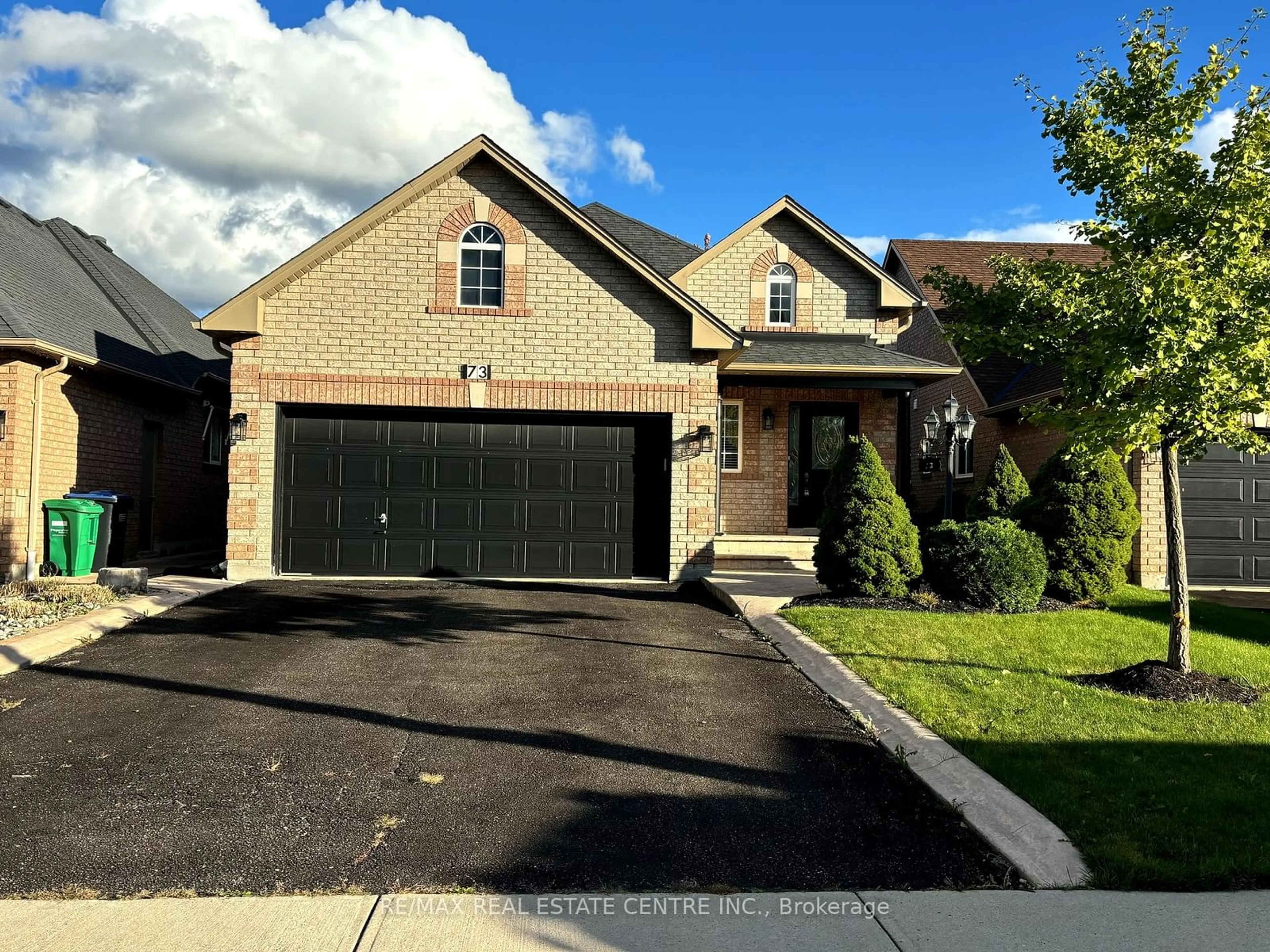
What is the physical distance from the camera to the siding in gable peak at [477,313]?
13133mm

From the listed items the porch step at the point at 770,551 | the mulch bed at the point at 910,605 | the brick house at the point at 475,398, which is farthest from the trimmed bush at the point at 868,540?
the porch step at the point at 770,551

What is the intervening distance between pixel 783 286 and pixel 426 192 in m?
7.81

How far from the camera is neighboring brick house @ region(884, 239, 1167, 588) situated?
43.6ft

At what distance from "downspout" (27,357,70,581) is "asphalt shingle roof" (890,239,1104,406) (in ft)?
48.2

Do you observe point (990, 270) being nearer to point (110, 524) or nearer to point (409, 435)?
point (409, 435)

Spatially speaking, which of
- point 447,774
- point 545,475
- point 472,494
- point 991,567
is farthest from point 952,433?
point 447,774

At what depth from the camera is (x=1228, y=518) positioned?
1373cm

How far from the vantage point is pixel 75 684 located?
7410 millimetres

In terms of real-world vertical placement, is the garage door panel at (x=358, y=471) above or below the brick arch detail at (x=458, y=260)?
below

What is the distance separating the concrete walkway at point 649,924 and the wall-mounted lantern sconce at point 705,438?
9468 mm

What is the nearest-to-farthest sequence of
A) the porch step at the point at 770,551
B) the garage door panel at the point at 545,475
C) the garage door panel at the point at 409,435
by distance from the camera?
the garage door panel at the point at 409,435 < the garage door panel at the point at 545,475 < the porch step at the point at 770,551

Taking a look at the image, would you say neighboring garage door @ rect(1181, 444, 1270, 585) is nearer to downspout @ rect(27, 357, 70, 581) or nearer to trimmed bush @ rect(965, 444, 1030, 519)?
trimmed bush @ rect(965, 444, 1030, 519)

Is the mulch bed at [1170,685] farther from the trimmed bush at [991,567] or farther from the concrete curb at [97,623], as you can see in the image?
the concrete curb at [97,623]

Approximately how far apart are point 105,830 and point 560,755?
8.22 ft
